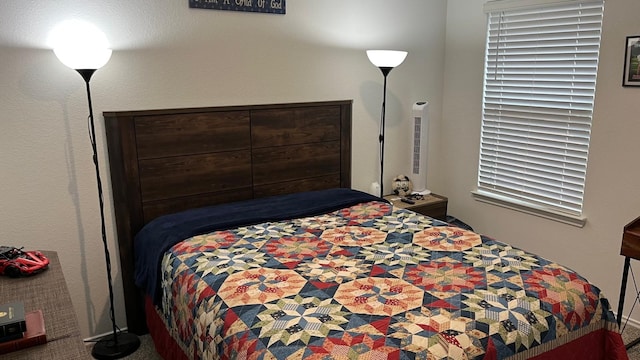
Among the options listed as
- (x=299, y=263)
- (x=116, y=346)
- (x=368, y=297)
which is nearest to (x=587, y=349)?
(x=368, y=297)

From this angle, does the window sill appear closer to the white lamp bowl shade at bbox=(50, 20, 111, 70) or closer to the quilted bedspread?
the quilted bedspread

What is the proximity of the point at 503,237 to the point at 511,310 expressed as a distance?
2088 millimetres

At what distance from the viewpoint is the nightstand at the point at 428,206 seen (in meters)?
3.59

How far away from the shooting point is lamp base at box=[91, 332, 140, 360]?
106 inches

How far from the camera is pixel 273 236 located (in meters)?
2.58

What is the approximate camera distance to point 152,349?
2799 mm

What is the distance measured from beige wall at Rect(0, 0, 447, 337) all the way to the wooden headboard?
→ 0.21 ft

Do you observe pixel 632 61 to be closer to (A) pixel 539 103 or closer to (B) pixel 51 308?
(A) pixel 539 103

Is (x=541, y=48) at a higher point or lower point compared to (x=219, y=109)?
higher

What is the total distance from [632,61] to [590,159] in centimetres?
62

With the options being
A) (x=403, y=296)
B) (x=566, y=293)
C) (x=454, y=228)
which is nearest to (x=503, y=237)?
(x=454, y=228)

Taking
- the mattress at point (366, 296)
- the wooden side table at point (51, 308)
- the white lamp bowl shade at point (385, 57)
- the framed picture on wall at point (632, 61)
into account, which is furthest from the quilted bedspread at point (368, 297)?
the framed picture on wall at point (632, 61)

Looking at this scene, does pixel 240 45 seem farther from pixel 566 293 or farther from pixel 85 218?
pixel 566 293

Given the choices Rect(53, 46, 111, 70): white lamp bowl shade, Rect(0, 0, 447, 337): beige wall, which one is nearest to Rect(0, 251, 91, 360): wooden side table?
Rect(0, 0, 447, 337): beige wall
